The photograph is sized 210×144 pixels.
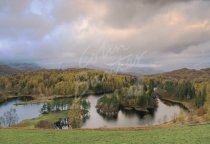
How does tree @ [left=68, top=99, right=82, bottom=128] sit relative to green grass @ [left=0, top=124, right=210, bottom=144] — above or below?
below

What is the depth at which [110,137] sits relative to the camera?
25.6 m

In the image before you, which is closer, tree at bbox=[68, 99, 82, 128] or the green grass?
the green grass

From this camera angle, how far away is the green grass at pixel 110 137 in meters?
23.1

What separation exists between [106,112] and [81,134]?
96.6 metres

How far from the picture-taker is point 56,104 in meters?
132

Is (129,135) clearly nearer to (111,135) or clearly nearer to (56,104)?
(111,135)

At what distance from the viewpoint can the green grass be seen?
2306cm

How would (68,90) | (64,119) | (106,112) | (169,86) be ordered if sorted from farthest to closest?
(68,90) → (169,86) → (106,112) → (64,119)

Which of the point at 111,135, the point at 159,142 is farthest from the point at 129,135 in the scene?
the point at 159,142

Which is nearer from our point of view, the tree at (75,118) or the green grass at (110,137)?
the green grass at (110,137)

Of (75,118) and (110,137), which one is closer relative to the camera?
(110,137)

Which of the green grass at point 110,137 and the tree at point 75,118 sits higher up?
the green grass at point 110,137

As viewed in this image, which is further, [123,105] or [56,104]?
[123,105]

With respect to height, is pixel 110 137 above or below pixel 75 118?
above
